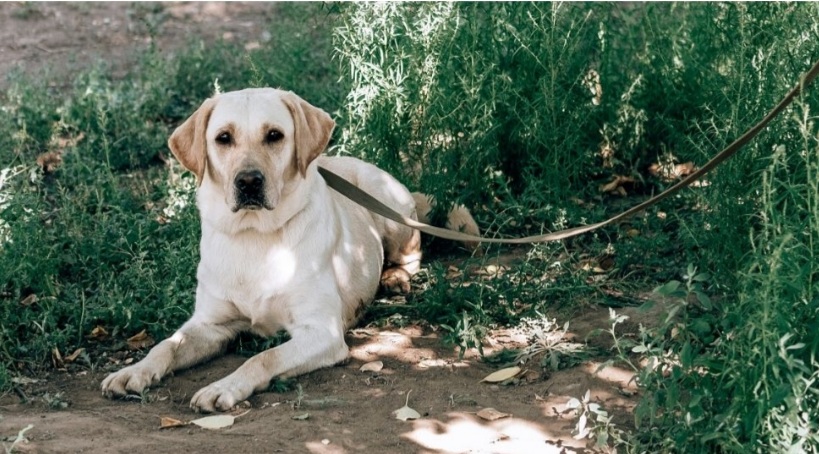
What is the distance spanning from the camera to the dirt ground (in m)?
4.17

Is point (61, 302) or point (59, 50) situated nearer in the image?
point (61, 302)

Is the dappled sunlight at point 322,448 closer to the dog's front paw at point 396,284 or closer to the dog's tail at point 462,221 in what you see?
the dog's front paw at point 396,284

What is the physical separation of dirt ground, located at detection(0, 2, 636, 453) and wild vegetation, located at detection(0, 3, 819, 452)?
0.17 meters

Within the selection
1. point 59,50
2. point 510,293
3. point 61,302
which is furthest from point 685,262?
point 59,50

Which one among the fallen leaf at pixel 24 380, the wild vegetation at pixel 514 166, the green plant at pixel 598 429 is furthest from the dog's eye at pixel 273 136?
the green plant at pixel 598 429

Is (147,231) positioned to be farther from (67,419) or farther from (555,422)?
(555,422)

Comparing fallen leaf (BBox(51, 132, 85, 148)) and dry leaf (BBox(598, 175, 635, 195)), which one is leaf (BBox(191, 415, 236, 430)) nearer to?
dry leaf (BBox(598, 175, 635, 195))

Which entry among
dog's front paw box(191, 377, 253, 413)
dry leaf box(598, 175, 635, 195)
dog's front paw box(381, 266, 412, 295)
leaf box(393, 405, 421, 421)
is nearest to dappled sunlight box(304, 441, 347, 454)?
leaf box(393, 405, 421, 421)

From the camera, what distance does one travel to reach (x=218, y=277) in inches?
207

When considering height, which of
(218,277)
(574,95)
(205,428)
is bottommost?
(205,428)

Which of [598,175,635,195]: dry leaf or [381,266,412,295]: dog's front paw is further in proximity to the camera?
[598,175,635,195]: dry leaf

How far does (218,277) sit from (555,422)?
1797mm

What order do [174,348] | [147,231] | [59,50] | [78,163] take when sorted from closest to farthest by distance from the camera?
[174,348] → [147,231] → [78,163] → [59,50]

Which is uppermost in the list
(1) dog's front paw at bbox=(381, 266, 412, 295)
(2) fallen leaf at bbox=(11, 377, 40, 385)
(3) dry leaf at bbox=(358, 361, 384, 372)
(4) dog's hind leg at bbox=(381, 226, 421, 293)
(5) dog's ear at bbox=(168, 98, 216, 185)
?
(5) dog's ear at bbox=(168, 98, 216, 185)
